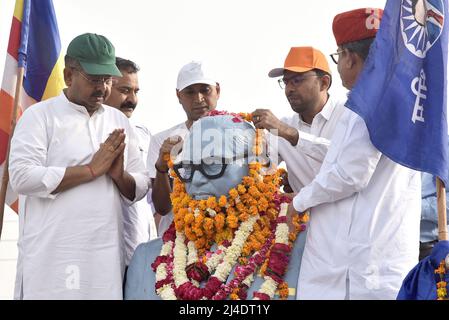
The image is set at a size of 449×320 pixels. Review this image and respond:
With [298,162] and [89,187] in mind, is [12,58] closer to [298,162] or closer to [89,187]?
[89,187]

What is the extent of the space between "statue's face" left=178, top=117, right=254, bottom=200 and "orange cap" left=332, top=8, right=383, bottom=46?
0.89 m

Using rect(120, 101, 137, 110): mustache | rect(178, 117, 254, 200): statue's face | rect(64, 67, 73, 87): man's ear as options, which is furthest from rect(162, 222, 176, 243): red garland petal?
rect(120, 101, 137, 110): mustache

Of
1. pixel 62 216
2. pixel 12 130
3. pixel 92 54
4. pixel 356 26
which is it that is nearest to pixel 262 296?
pixel 62 216

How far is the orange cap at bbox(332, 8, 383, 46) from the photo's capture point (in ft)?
15.4

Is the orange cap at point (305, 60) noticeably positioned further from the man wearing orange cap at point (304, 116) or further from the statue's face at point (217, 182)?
the statue's face at point (217, 182)

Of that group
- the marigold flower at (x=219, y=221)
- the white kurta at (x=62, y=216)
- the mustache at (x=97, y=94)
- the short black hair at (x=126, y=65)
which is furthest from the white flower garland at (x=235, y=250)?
the short black hair at (x=126, y=65)

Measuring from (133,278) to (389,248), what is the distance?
5.62 feet

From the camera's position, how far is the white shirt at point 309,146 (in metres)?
5.16

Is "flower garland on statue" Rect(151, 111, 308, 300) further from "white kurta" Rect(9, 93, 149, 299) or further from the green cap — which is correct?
the green cap

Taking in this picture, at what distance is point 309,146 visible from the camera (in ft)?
16.9

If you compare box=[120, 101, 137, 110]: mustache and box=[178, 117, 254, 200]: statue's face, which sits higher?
box=[120, 101, 137, 110]: mustache

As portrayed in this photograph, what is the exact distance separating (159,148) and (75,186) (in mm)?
951

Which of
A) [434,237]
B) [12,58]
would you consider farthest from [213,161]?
[12,58]

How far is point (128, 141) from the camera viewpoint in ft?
18.7
